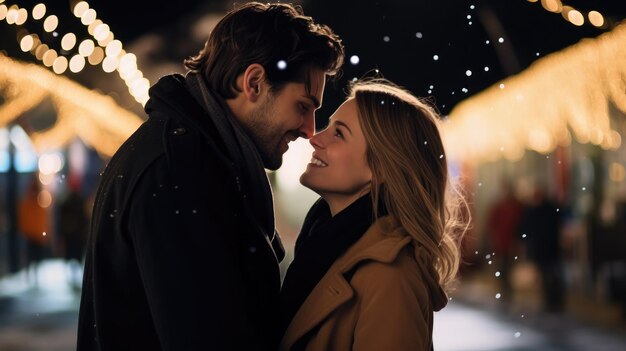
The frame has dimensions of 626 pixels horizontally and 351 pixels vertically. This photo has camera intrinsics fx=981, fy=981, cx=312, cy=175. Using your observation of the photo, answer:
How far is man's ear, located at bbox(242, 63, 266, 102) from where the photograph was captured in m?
2.68

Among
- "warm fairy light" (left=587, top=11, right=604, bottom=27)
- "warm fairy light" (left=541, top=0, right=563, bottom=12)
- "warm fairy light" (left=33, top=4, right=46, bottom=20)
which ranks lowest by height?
"warm fairy light" (left=541, top=0, right=563, bottom=12)

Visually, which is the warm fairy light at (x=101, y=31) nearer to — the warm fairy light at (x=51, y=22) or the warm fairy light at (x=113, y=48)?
the warm fairy light at (x=51, y=22)

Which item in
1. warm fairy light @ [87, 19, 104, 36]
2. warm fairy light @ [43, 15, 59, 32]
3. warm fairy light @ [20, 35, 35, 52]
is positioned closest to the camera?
warm fairy light @ [87, 19, 104, 36]

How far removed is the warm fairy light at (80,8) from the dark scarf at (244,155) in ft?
25.5

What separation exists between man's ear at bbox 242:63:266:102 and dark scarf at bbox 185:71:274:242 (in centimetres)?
10

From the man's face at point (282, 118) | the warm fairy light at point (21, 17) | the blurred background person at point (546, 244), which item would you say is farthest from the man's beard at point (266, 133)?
the warm fairy light at point (21, 17)

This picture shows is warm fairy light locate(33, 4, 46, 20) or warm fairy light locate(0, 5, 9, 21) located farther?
warm fairy light locate(0, 5, 9, 21)

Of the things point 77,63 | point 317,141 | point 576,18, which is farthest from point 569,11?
point 77,63

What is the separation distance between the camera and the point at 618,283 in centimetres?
1183

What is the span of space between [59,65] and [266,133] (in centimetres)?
1673

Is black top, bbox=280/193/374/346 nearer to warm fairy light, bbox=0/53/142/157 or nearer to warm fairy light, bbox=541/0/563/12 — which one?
warm fairy light, bbox=541/0/563/12

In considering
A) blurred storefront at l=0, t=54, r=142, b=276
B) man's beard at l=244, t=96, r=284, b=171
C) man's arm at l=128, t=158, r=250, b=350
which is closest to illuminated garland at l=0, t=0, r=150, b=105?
blurred storefront at l=0, t=54, r=142, b=276

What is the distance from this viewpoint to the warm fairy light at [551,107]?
47.1 feet

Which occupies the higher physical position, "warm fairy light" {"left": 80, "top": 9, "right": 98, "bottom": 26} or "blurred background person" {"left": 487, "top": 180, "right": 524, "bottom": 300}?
"warm fairy light" {"left": 80, "top": 9, "right": 98, "bottom": 26}
